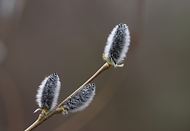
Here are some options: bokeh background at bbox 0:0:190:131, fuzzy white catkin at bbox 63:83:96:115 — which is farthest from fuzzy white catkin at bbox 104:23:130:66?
bokeh background at bbox 0:0:190:131

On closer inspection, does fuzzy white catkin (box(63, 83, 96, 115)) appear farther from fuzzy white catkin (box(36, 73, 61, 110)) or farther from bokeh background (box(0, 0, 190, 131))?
bokeh background (box(0, 0, 190, 131))

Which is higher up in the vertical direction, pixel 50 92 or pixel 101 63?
pixel 101 63

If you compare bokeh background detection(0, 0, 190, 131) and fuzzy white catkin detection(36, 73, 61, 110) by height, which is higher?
bokeh background detection(0, 0, 190, 131)

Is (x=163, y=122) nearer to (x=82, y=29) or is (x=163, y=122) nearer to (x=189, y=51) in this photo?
(x=189, y=51)

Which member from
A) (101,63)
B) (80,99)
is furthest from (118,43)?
(101,63)

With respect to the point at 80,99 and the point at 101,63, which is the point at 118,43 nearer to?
the point at 80,99
